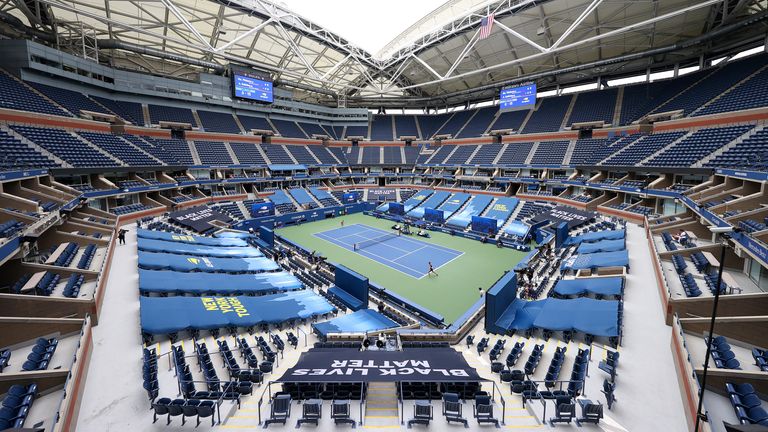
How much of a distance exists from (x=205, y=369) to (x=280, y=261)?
1523cm

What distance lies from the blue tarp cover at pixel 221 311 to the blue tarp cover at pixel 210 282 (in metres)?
1.26

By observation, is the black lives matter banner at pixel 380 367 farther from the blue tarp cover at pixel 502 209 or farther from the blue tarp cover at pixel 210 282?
the blue tarp cover at pixel 502 209

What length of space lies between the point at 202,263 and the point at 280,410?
45.6 feet

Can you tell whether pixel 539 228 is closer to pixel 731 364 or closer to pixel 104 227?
pixel 731 364

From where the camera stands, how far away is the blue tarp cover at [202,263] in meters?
17.0

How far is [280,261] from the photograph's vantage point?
24.5m

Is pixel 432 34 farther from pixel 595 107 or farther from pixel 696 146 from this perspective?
pixel 696 146

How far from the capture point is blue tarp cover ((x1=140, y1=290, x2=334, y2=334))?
1149 centimetres

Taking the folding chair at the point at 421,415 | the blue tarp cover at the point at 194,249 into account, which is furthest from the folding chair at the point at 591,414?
the blue tarp cover at the point at 194,249

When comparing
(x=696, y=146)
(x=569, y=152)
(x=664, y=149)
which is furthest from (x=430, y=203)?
(x=696, y=146)

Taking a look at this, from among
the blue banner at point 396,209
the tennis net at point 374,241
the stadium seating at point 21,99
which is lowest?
the tennis net at point 374,241

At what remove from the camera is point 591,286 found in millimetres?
15016

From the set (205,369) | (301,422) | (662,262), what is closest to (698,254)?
(662,262)

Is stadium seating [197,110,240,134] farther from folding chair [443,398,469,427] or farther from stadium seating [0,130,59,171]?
folding chair [443,398,469,427]
